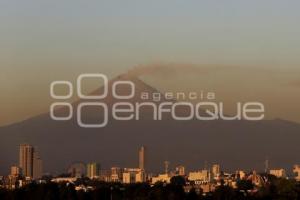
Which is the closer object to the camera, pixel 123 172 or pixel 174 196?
pixel 174 196

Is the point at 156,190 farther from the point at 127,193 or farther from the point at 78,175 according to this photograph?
the point at 78,175

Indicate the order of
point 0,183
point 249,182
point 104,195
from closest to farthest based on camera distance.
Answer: point 104,195
point 0,183
point 249,182

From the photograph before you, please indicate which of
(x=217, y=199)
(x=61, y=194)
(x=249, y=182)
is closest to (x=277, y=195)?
(x=217, y=199)

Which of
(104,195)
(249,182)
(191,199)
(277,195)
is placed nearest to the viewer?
(277,195)

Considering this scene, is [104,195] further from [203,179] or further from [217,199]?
[203,179]

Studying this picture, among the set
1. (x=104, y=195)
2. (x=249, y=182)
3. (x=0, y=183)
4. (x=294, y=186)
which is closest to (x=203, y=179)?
(x=249, y=182)

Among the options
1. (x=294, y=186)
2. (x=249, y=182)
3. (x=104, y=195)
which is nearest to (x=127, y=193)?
(x=104, y=195)

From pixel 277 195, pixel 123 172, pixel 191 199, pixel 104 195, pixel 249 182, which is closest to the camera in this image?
pixel 277 195

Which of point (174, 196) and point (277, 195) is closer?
point (277, 195)

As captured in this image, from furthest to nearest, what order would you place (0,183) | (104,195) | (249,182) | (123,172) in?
(123,172)
(249,182)
(0,183)
(104,195)
